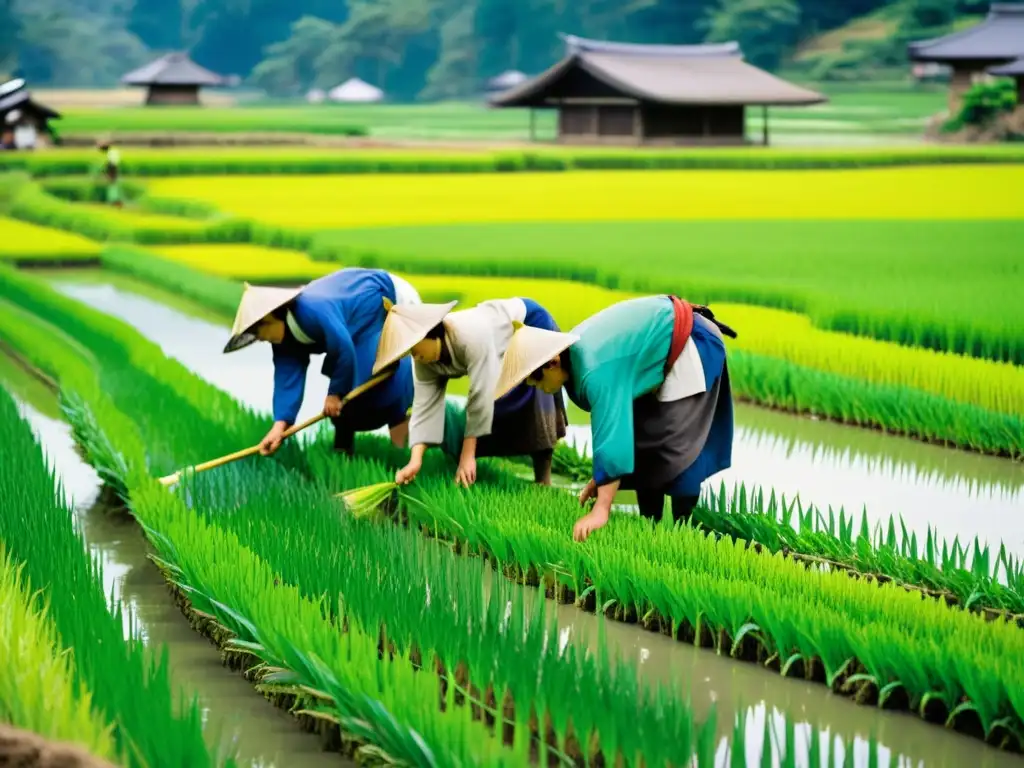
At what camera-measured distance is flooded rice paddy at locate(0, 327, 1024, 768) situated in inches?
132

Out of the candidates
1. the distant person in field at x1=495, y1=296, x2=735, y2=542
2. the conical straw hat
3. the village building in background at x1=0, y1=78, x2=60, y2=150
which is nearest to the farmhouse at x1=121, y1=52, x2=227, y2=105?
the village building in background at x1=0, y1=78, x2=60, y2=150

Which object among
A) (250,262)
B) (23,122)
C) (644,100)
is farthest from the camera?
(23,122)

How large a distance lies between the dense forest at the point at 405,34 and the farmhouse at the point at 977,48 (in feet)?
20.9

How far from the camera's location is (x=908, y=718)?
3.49m

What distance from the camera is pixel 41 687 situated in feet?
10.2

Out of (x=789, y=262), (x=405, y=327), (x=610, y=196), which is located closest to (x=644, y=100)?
(x=610, y=196)

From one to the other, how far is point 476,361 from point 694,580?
4.12ft

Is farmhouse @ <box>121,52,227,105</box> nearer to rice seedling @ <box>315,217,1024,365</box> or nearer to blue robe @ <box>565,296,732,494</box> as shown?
rice seedling @ <box>315,217,1024,365</box>

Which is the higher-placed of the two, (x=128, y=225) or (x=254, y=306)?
(x=254, y=306)

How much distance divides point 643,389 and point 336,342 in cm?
136

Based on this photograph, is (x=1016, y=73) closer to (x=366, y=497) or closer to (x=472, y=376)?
(x=472, y=376)

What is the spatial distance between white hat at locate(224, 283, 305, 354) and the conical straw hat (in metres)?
1.16

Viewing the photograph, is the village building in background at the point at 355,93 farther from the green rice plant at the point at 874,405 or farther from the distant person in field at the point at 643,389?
the distant person in field at the point at 643,389

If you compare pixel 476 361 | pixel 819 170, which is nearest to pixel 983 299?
pixel 476 361
